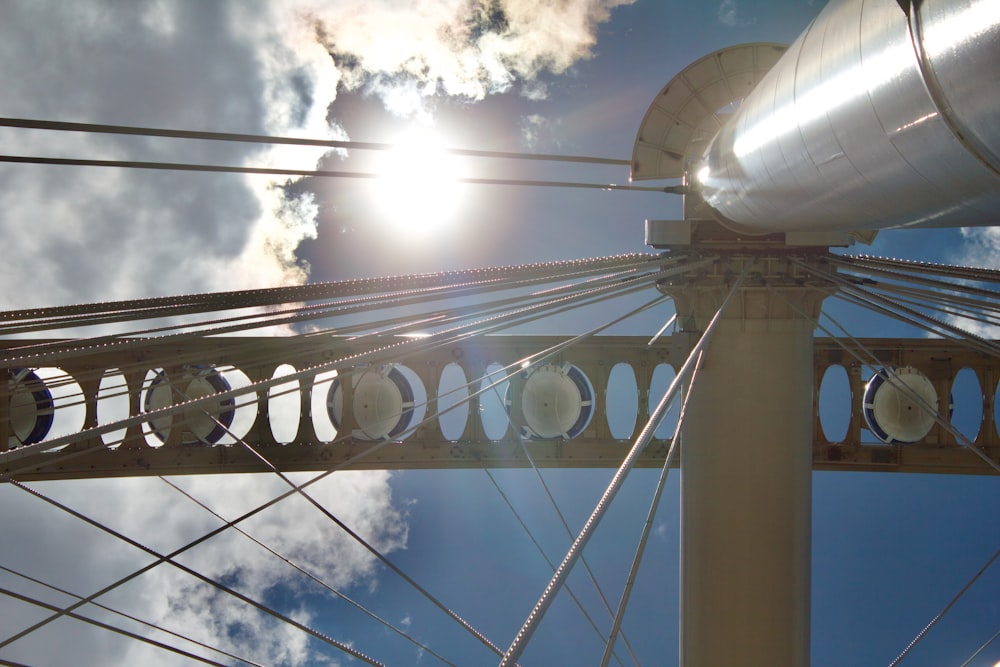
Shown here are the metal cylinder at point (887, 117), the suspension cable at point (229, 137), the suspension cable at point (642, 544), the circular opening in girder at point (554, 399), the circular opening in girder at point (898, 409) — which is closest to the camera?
the metal cylinder at point (887, 117)

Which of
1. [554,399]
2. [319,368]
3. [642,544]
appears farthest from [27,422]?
[642,544]

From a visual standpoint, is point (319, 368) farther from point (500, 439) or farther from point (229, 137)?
point (500, 439)

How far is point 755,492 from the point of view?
512 centimetres

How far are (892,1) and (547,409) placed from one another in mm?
10138

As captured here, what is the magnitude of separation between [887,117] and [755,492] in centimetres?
389

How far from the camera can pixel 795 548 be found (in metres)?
5.15

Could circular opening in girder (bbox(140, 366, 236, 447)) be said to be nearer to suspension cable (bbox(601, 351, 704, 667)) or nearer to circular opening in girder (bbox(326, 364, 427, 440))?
circular opening in girder (bbox(326, 364, 427, 440))

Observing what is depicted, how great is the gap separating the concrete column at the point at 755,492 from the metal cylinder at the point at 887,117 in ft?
7.80

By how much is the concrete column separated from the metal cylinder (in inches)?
93.6

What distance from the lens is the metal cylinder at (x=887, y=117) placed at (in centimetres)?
152

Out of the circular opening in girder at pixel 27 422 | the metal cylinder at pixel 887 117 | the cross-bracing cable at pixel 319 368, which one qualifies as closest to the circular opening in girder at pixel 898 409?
the cross-bracing cable at pixel 319 368

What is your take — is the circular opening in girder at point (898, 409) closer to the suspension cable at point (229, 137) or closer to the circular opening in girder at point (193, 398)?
the suspension cable at point (229, 137)

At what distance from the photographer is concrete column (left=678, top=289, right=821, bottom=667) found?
510 cm

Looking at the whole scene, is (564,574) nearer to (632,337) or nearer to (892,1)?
(892,1)
